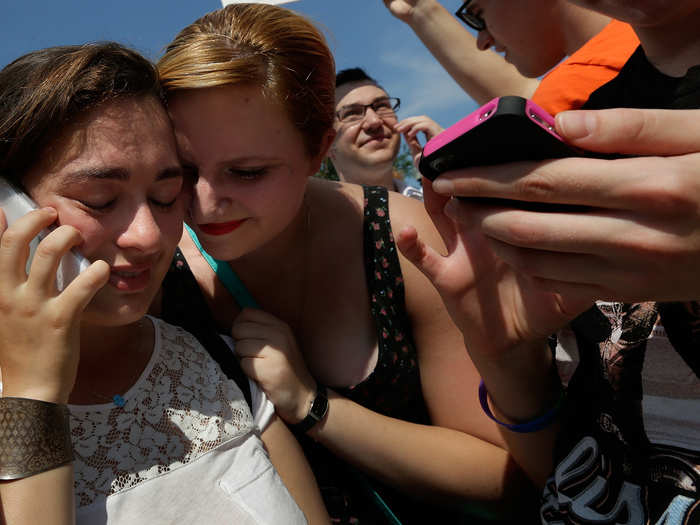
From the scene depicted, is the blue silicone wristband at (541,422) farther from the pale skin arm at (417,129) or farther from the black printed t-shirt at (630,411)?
the pale skin arm at (417,129)

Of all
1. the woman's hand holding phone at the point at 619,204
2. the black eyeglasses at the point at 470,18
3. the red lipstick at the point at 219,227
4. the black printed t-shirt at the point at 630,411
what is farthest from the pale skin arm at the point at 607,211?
the black eyeglasses at the point at 470,18

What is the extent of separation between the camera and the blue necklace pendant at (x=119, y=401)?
148 cm

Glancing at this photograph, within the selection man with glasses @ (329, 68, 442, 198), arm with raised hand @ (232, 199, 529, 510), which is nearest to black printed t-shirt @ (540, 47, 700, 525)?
arm with raised hand @ (232, 199, 529, 510)

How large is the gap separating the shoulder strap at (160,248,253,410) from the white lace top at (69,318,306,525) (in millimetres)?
140

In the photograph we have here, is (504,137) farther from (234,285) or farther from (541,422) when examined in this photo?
(234,285)

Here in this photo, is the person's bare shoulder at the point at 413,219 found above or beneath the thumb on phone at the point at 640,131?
beneath

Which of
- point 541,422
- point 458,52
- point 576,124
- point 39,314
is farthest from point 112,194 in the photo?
point 458,52

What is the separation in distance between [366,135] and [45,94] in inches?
145

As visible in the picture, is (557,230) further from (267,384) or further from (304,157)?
(304,157)

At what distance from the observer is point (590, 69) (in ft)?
6.52

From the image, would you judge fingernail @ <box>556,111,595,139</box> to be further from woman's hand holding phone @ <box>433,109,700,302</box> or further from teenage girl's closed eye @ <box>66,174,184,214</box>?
teenage girl's closed eye @ <box>66,174,184,214</box>

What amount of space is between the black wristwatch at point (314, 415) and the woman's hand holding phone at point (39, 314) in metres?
0.82

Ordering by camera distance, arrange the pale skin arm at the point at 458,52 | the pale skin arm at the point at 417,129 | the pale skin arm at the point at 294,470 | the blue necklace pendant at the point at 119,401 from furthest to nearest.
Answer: the pale skin arm at the point at 417,129 < the pale skin arm at the point at 458,52 < the pale skin arm at the point at 294,470 < the blue necklace pendant at the point at 119,401

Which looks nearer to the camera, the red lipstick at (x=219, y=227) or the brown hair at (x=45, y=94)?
the brown hair at (x=45, y=94)
